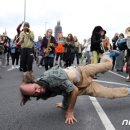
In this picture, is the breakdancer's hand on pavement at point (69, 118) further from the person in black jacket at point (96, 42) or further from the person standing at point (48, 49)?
the person standing at point (48, 49)

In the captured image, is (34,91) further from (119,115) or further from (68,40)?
(68,40)

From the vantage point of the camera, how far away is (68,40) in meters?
21.2

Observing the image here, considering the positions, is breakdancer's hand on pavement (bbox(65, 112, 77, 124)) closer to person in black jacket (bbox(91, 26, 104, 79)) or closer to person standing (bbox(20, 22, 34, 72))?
person in black jacket (bbox(91, 26, 104, 79))

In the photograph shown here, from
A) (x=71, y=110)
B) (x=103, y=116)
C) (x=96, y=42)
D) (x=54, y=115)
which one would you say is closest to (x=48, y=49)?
(x=96, y=42)

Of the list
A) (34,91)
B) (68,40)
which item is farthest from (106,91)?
(68,40)

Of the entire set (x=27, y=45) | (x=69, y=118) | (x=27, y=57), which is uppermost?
(x=27, y=45)

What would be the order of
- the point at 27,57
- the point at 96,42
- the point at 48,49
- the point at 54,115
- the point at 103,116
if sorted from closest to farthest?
the point at 103,116 → the point at 54,115 → the point at 96,42 → the point at 27,57 → the point at 48,49

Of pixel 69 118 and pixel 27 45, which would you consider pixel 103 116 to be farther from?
pixel 27 45

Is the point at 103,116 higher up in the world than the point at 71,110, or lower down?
lower down

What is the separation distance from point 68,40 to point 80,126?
1459 centimetres

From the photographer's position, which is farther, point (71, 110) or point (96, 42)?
point (96, 42)

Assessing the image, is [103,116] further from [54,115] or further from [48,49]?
[48,49]

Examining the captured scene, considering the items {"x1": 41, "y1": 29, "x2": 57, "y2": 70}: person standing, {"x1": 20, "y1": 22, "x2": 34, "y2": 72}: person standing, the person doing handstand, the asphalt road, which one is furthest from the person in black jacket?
the person doing handstand

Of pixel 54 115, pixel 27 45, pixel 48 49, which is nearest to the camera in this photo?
pixel 54 115
